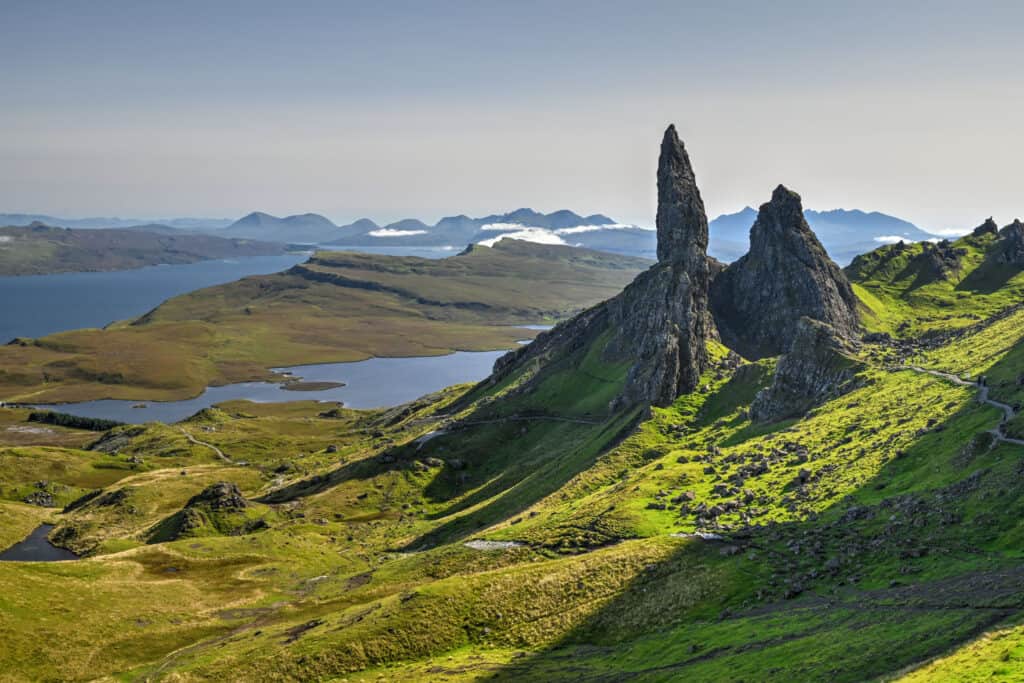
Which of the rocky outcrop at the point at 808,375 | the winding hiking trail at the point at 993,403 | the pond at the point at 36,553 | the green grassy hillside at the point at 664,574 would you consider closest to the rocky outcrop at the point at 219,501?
the green grassy hillside at the point at 664,574

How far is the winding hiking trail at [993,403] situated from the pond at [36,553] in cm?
19569

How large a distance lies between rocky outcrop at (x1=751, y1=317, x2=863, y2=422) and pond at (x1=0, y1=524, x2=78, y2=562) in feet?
559

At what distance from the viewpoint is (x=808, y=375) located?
164 metres

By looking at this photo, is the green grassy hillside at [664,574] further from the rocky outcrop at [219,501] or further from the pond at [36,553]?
the pond at [36,553]

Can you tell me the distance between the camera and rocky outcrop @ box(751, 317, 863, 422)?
157875mm

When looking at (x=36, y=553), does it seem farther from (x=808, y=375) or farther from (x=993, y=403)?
(x=993, y=403)

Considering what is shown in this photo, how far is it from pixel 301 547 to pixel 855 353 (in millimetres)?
136306

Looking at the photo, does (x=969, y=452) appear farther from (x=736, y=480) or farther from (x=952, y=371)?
(x=952, y=371)

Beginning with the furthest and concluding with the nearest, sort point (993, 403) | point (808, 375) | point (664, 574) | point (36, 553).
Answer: point (36, 553)
point (808, 375)
point (993, 403)
point (664, 574)

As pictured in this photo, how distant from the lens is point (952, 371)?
146 meters

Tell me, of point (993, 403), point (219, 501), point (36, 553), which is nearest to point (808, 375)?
point (993, 403)

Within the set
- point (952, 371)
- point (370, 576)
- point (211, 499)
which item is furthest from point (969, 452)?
point (211, 499)

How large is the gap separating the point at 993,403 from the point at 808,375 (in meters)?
53.7

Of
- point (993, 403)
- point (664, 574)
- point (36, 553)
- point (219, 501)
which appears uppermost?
point (993, 403)
